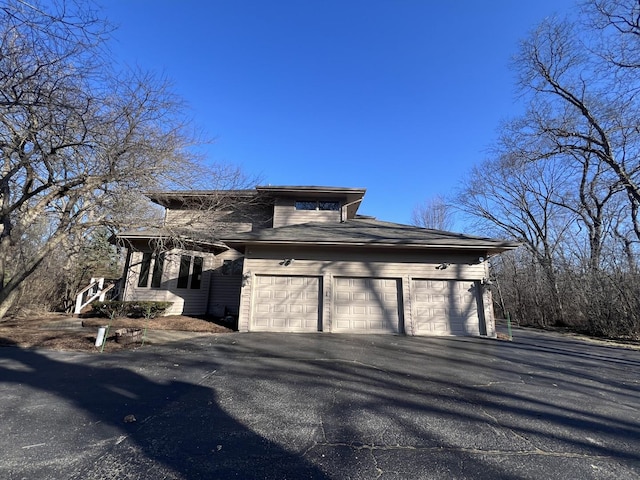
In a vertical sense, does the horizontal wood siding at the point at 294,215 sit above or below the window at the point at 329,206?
below

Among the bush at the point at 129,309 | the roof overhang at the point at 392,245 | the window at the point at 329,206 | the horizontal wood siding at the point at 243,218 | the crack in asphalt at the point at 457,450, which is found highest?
the window at the point at 329,206

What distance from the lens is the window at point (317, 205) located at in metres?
13.9

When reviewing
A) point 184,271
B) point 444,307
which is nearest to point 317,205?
point 184,271

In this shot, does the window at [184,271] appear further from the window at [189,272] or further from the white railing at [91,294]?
the white railing at [91,294]

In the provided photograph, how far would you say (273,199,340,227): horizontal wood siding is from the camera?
1370 cm

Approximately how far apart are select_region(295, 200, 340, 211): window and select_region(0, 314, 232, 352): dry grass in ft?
21.7

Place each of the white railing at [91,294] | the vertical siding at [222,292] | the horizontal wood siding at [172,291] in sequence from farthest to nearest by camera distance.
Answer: the vertical siding at [222,292] < the horizontal wood siding at [172,291] < the white railing at [91,294]

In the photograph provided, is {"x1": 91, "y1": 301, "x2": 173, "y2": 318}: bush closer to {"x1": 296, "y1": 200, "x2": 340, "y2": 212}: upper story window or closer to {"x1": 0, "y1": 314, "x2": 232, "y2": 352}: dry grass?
{"x1": 0, "y1": 314, "x2": 232, "y2": 352}: dry grass

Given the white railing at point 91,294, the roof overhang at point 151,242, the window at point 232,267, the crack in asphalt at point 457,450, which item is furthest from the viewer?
the window at point 232,267

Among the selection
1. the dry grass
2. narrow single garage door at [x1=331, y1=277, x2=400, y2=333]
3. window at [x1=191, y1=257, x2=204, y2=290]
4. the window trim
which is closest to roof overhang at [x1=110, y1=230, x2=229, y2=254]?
window at [x1=191, y1=257, x2=204, y2=290]

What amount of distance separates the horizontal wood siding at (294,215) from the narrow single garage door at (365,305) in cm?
454

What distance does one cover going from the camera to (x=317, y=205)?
14.0 metres

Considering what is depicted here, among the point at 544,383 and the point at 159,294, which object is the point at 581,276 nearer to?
the point at 544,383

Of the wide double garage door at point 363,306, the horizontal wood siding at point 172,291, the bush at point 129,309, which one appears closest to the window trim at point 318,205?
the wide double garage door at point 363,306
